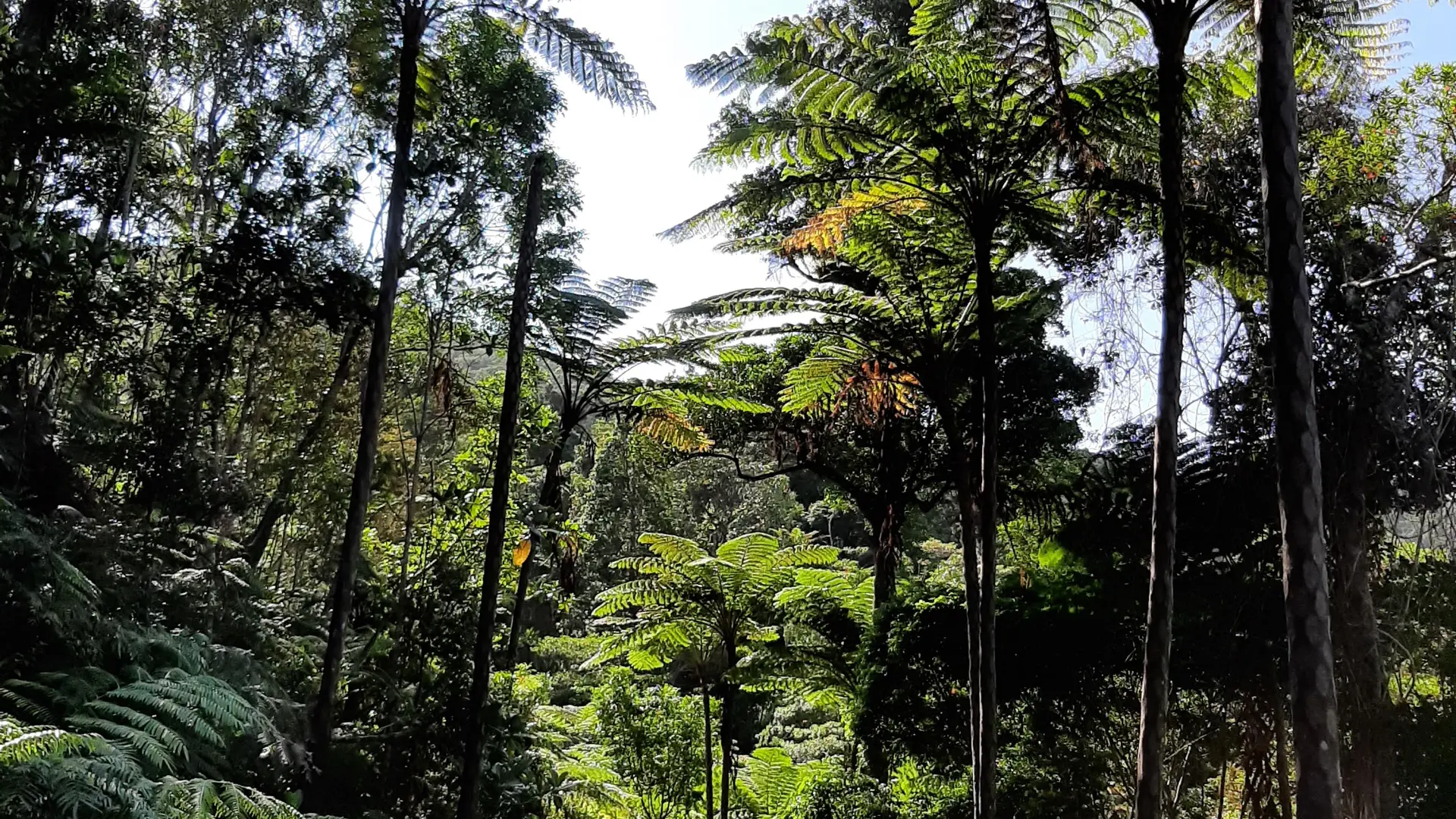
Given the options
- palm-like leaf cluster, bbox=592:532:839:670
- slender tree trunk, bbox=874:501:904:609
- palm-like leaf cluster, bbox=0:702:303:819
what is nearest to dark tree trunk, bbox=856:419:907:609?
slender tree trunk, bbox=874:501:904:609

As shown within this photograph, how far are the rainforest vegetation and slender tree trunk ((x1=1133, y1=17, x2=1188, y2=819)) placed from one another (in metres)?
0.02

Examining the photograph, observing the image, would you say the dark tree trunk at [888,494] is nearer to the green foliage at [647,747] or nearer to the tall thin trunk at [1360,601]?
the green foliage at [647,747]

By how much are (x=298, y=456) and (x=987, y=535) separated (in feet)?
17.2

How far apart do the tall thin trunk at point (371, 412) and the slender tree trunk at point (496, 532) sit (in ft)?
2.28

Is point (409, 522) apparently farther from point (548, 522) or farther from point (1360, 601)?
point (1360, 601)

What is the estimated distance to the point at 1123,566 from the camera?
5.62 metres

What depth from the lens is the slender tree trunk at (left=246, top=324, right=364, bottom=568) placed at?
5.88 metres

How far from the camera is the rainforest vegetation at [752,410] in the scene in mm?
3141

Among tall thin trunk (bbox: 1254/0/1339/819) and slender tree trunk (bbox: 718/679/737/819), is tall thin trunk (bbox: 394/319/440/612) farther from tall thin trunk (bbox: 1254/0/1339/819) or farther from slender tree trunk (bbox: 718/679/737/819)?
tall thin trunk (bbox: 1254/0/1339/819)

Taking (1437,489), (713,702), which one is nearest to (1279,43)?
(1437,489)

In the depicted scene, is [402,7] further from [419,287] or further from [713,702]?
[713,702]

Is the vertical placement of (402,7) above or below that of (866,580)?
above

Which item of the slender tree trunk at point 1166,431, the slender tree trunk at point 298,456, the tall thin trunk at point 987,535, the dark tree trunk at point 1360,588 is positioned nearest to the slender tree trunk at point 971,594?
the tall thin trunk at point 987,535

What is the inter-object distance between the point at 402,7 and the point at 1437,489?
681cm
